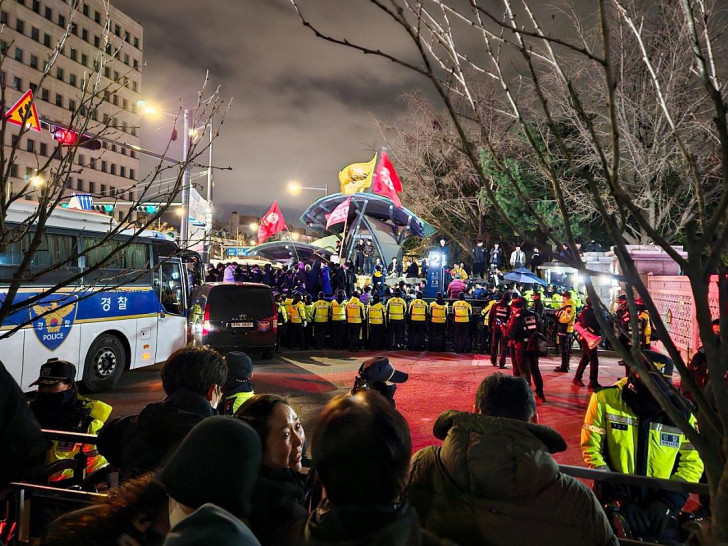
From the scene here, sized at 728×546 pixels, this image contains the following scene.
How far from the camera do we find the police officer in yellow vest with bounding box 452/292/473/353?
1508 centimetres

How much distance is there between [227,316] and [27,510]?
10.2 metres

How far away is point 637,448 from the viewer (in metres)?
3.53

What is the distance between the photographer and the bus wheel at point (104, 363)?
10198mm

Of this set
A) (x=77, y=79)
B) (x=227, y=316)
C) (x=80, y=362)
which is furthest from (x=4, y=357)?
(x=77, y=79)

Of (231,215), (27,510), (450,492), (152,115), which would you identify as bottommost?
(27,510)

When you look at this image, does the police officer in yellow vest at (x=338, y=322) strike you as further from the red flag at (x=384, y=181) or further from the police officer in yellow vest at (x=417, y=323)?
the red flag at (x=384, y=181)

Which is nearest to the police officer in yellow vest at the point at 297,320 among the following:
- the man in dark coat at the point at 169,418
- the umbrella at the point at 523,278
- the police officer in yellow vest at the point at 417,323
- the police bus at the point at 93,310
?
the police officer in yellow vest at the point at 417,323

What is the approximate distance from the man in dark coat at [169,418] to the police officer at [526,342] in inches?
296

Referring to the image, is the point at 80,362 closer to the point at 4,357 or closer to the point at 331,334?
the point at 4,357

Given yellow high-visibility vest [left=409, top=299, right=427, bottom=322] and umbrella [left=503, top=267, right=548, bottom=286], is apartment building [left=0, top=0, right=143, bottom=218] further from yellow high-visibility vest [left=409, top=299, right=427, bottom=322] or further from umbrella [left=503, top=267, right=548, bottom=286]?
yellow high-visibility vest [left=409, top=299, right=427, bottom=322]

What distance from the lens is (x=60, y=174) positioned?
2.85 metres

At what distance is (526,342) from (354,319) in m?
6.81

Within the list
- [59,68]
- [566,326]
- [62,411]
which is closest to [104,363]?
[62,411]

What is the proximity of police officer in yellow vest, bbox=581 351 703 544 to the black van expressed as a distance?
35.6 ft
